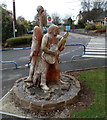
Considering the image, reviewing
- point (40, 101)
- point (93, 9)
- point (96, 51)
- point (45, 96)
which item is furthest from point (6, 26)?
point (93, 9)

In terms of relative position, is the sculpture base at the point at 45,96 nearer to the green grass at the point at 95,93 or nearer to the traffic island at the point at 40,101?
the traffic island at the point at 40,101

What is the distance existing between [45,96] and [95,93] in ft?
6.59

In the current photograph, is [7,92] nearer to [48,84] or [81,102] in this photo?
[48,84]

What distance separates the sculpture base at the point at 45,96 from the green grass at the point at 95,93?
61 centimetres

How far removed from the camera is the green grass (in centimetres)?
418

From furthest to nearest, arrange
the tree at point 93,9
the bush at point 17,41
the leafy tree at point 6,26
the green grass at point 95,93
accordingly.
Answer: the tree at point 93,9, the leafy tree at point 6,26, the bush at point 17,41, the green grass at point 95,93

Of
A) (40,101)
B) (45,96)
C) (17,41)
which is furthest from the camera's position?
(17,41)

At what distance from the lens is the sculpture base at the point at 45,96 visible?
434 cm

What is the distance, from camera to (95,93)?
17.7 feet

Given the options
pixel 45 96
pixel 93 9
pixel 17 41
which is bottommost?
pixel 45 96

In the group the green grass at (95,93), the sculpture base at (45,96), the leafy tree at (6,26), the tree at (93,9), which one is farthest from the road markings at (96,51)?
the tree at (93,9)

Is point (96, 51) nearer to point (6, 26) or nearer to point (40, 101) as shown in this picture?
point (40, 101)

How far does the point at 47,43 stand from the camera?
15.8ft

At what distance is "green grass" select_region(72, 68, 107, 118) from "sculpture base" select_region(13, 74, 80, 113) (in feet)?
1.99
